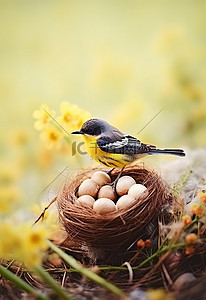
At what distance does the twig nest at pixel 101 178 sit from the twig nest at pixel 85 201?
2.3 inches

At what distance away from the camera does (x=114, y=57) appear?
177cm

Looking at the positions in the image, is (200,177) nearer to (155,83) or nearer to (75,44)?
(155,83)

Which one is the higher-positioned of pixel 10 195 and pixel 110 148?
pixel 110 148

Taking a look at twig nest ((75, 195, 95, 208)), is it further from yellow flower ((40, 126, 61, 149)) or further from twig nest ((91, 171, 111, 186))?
yellow flower ((40, 126, 61, 149))

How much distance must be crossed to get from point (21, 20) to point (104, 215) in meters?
1.05

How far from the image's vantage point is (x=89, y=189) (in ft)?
3.51

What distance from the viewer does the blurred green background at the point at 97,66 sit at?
1.63 m

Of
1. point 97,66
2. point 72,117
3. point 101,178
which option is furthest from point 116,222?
point 97,66

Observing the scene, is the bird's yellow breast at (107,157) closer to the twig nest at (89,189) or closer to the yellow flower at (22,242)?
the twig nest at (89,189)

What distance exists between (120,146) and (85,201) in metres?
0.15

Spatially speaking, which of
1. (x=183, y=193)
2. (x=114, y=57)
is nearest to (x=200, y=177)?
(x=183, y=193)

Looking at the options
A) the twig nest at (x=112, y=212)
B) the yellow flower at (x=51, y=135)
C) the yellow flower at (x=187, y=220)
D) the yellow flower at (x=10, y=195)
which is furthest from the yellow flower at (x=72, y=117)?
the yellow flower at (x=10, y=195)

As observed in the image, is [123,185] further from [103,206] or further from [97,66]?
[97,66]

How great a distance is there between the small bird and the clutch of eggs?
1.7 inches
